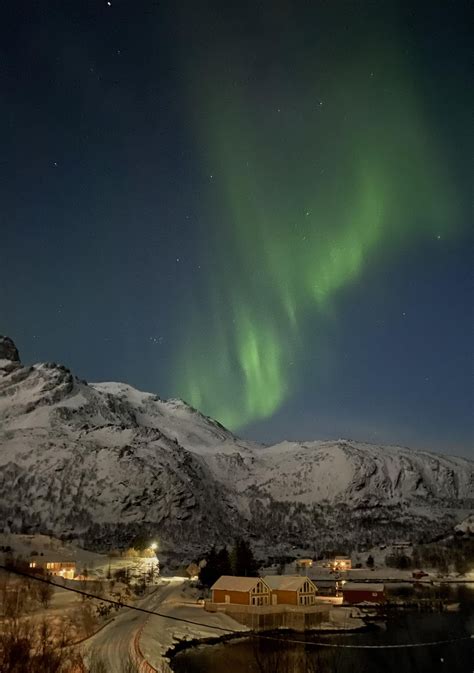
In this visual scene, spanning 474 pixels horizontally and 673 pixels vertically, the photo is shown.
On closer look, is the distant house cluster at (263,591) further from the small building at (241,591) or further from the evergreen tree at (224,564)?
the evergreen tree at (224,564)

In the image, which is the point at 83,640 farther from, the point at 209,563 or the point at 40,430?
the point at 40,430

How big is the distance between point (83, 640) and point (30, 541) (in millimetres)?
60218

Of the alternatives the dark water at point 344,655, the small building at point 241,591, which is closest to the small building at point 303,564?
the small building at point 241,591

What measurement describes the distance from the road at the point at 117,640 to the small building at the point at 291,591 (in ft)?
43.2

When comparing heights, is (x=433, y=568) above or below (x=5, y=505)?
below

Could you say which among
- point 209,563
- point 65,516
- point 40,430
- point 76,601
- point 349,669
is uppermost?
point 40,430

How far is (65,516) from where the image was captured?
462 ft

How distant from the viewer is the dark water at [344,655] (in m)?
44.2

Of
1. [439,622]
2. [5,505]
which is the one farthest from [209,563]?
[5,505]

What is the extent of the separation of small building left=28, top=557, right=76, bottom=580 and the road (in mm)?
14886

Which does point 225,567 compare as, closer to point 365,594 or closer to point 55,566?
point 365,594

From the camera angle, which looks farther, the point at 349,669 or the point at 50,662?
the point at 349,669

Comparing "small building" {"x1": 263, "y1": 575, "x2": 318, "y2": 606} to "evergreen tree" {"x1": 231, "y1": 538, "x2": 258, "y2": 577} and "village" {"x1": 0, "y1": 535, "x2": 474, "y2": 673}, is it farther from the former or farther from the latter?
"evergreen tree" {"x1": 231, "y1": 538, "x2": 258, "y2": 577}

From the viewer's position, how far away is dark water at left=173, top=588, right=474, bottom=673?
4416cm
